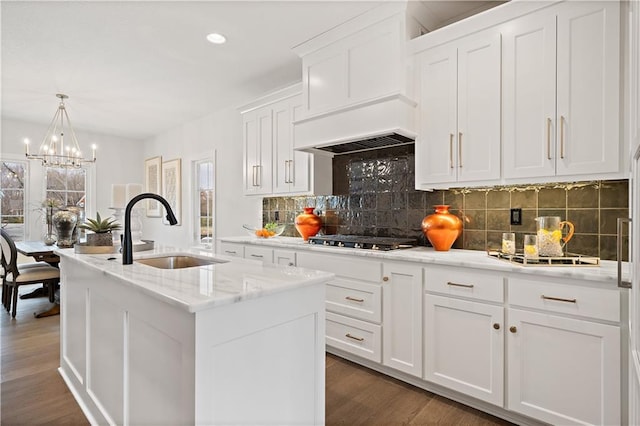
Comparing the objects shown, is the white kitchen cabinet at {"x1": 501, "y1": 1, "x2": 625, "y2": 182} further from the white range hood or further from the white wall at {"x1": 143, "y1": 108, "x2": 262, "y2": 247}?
the white wall at {"x1": 143, "y1": 108, "x2": 262, "y2": 247}

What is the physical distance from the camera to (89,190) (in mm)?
6211

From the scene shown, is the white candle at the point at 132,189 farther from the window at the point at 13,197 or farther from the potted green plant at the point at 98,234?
the potted green plant at the point at 98,234

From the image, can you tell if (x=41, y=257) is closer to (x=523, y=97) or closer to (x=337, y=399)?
(x=337, y=399)

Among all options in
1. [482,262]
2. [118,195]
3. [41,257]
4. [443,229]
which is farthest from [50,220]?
[482,262]

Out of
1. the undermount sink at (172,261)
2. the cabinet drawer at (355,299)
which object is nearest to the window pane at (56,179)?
the undermount sink at (172,261)

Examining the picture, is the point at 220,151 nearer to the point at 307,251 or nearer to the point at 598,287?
the point at 307,251

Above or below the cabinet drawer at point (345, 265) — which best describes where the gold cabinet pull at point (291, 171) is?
above

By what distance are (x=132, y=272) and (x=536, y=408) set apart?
216 cm

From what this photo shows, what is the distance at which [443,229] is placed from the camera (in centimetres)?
253

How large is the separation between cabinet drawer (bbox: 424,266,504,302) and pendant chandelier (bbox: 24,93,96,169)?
420 centimetres

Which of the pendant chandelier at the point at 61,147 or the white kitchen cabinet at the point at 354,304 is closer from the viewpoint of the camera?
the white kitchen cabinet at the point at 354,304

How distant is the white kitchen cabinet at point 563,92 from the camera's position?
1.86 metres

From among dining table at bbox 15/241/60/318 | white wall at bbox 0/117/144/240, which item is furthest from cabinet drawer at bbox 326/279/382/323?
white wall at bbox 0/117/144/240

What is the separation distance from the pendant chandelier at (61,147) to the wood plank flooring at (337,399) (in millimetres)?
2460
